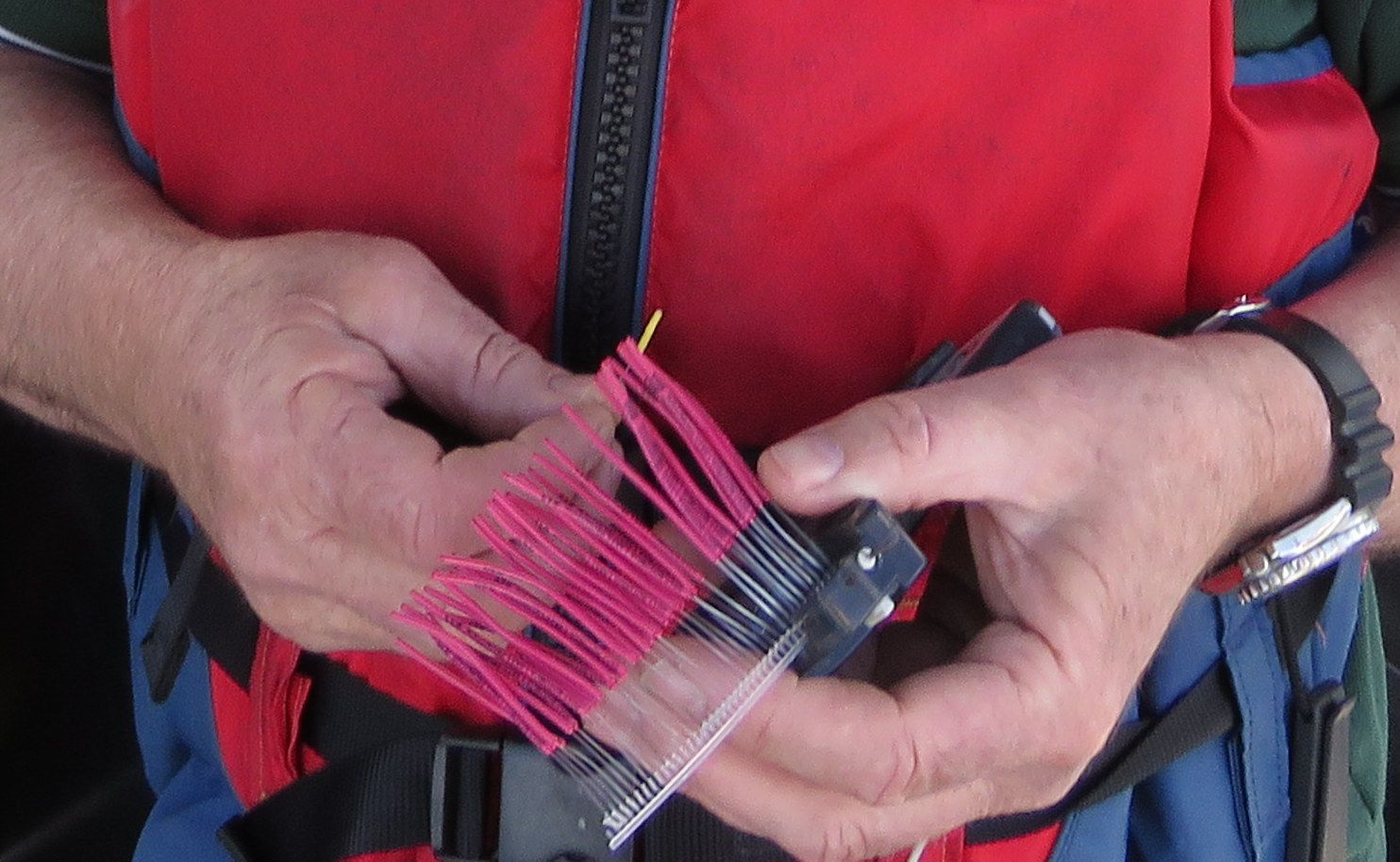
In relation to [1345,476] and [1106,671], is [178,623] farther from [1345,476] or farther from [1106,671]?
[1345,476]

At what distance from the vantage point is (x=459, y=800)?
2.01 feet

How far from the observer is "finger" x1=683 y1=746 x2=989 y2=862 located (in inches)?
19.5

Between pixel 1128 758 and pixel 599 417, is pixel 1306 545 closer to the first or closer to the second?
pixel 1128 758

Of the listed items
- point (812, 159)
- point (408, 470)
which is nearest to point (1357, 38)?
point (812, 159)

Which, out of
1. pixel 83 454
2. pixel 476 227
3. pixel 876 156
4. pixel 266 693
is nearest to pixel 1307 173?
pixel 876 156

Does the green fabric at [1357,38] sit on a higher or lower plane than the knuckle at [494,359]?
higher

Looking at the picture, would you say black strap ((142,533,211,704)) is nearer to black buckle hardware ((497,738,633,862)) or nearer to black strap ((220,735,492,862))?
black strap ((220,735,492,862))

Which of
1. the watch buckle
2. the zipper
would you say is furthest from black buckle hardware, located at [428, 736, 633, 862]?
the watch buckle

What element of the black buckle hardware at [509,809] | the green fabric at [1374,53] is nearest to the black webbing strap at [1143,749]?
the black buckle hardware at [509,809]

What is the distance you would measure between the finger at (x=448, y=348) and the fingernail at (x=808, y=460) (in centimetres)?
12

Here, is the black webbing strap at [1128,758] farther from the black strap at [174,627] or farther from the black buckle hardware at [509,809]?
the black strap at [174,627]

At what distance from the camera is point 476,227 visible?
593mm

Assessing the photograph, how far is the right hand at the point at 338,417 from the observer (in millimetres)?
476

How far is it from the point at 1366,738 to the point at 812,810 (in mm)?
453
